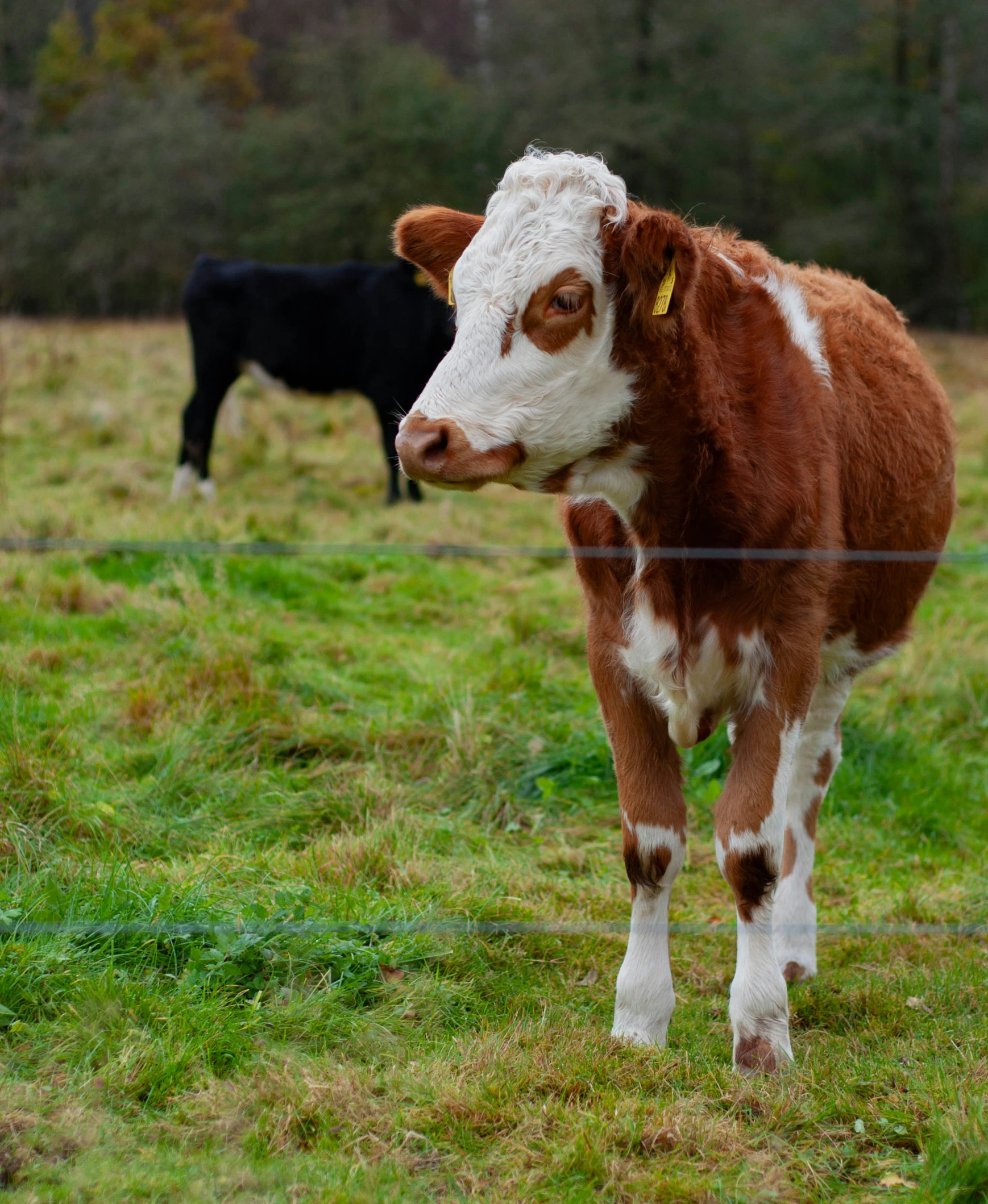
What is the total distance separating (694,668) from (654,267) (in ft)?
3.07

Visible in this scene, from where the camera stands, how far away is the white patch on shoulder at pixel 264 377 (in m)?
10.4

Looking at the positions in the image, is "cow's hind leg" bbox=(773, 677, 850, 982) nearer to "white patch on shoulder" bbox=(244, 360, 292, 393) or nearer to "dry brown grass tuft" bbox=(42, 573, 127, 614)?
"dry brown grass tuft" bbox=(42, 573, 127, 614)

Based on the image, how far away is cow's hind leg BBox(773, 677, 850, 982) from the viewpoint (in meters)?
3.59

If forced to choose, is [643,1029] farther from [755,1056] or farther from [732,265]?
[732,265]

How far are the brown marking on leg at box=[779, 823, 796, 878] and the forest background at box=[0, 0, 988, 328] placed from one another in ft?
78.9

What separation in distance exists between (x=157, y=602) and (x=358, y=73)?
2688cm

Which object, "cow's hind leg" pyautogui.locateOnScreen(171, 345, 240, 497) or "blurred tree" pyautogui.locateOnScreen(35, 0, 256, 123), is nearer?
"cow's hind leg" pyautogui.locateOnScreen(171, 345, 240, 497)

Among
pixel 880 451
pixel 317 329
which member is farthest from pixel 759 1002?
pixel 317 329

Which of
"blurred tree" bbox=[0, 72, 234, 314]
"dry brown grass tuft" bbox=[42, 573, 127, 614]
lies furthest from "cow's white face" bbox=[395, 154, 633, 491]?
"blurred tree" bbox=[0, 72, 234, 314]

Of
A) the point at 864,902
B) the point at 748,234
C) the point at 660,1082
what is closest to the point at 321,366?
the point at 864,902

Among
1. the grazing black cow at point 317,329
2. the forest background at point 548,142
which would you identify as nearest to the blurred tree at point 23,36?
the forest background at point 548,142

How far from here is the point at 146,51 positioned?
3153 cm

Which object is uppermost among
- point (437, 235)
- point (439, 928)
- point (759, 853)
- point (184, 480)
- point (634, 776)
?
point (437, 235)

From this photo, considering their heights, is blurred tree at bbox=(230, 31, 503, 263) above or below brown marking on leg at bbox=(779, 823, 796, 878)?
above
